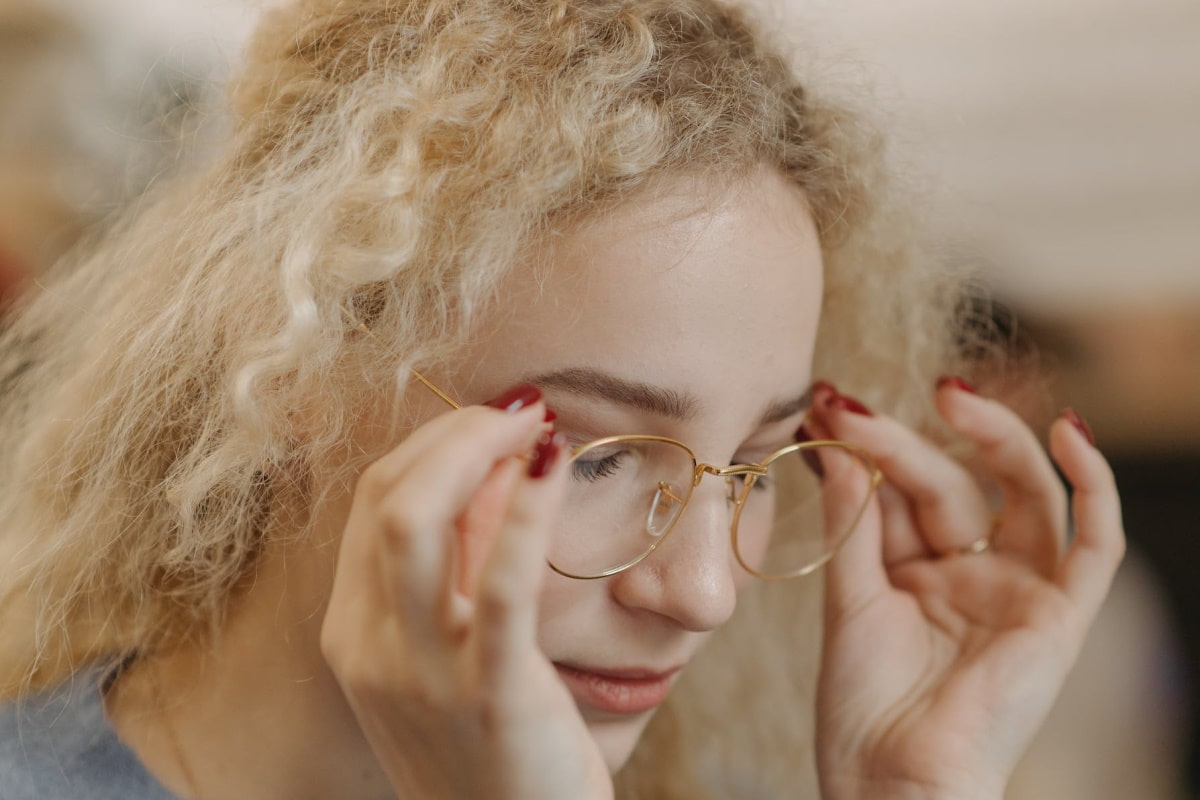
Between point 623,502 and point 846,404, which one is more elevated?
point 623,502

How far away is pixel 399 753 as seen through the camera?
64 centimetres

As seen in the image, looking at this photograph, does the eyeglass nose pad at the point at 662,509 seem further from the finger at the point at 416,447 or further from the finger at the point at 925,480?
the finger at the point at 925,480

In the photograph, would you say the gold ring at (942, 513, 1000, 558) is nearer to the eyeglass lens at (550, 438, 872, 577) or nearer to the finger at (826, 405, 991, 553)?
the finger at (826, 405, 991, 553)

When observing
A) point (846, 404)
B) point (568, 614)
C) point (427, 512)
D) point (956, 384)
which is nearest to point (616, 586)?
point (568, 614)

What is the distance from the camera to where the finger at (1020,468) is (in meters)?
1.06

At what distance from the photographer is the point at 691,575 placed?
0.78 metres

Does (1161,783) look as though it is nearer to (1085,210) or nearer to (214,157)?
(1085,210)

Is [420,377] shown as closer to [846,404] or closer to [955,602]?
[846,404]

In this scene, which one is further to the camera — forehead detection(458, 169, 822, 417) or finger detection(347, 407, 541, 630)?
forehead detection(458, 169, 822, 417)

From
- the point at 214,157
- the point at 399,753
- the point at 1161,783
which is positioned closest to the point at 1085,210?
the point at 1161,783

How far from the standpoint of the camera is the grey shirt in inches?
34.0

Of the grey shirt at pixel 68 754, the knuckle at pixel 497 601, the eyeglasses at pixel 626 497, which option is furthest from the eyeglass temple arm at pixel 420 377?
the grey shirt at pixel 68 754

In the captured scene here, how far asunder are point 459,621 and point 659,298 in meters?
0.27

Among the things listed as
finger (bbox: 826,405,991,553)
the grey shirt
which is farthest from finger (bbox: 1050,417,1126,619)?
the grey shirt
